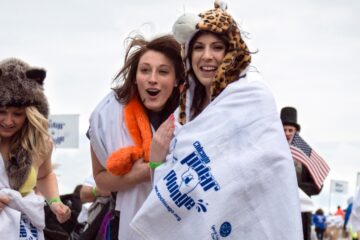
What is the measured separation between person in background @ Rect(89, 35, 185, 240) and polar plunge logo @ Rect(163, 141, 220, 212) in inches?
39.9

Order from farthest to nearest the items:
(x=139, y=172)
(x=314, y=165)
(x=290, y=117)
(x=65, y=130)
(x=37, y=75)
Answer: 1. (x=65, y=130)
2. (x=290, y=117)
3. (x=314, y=165)
4. (x=37, y=75)
5. (x=139, y=172)

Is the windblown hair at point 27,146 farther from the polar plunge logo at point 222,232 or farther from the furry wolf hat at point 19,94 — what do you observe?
the polar plunge logo at point 222,232

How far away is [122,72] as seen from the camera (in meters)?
6.25

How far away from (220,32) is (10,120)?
198 cm

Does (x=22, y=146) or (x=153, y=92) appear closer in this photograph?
(x=153, y=92)

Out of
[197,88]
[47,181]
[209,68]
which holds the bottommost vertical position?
[47,181]

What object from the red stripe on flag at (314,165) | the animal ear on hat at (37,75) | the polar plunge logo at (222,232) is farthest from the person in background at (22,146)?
the red stripe on flag at (314,165)

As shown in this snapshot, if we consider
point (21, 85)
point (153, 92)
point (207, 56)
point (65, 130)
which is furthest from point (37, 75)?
point (65, 130)

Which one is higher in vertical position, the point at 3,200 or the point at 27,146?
the point at 27,146

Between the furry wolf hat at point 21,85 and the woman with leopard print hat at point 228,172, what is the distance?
1.76 metres

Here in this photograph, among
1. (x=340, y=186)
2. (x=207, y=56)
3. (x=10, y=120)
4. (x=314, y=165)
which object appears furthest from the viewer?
(x=340, y=186)

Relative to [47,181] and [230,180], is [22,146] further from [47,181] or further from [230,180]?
[230,180]

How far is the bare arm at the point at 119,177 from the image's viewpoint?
→ 583cm

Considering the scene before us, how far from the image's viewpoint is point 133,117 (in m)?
6.09
